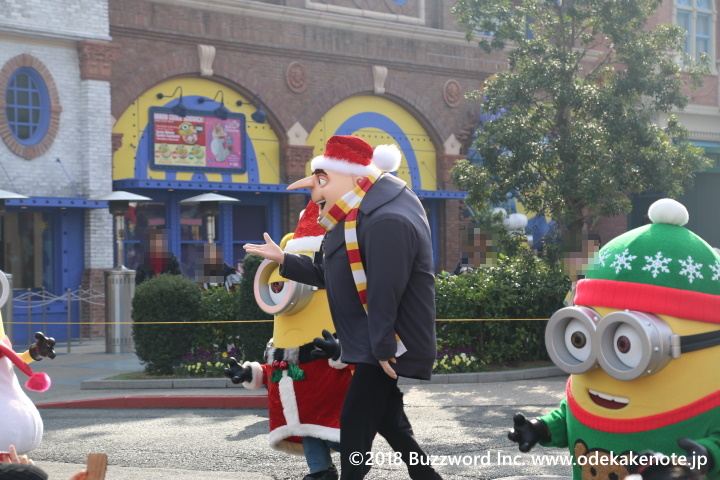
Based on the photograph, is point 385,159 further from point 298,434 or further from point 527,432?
point 527,432

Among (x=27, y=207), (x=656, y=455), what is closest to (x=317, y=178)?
(x=656, y=455)

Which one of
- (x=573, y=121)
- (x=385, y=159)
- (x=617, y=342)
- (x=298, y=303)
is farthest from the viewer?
(x=573, y=121)

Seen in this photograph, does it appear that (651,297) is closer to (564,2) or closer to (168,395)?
(168,395)

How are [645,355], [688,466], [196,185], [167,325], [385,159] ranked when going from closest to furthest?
[688,466]
[645,355]
[385,159]
[167,325]
[196,185]

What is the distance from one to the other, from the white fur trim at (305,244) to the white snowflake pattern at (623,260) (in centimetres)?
237

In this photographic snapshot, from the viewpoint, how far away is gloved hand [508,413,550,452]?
14.4 feet

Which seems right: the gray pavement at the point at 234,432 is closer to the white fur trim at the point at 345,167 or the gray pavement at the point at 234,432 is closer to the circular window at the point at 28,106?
the white fur trim at the point at 345,167

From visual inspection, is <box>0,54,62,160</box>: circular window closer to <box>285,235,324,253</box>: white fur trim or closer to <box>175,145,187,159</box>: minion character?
<box>175,145,187,159</box>: minion character

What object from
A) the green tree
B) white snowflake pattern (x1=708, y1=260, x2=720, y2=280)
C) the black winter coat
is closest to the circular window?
the green tree

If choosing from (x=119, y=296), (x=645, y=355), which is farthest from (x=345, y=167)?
(x=119, y=296)

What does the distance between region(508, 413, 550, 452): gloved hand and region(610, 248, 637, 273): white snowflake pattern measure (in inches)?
29.1

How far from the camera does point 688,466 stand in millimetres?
3750

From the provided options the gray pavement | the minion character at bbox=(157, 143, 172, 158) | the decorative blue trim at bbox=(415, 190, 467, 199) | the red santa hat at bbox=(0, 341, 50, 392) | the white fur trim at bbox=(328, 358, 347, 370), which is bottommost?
the gray pavement

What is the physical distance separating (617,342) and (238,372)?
269 centimetres
